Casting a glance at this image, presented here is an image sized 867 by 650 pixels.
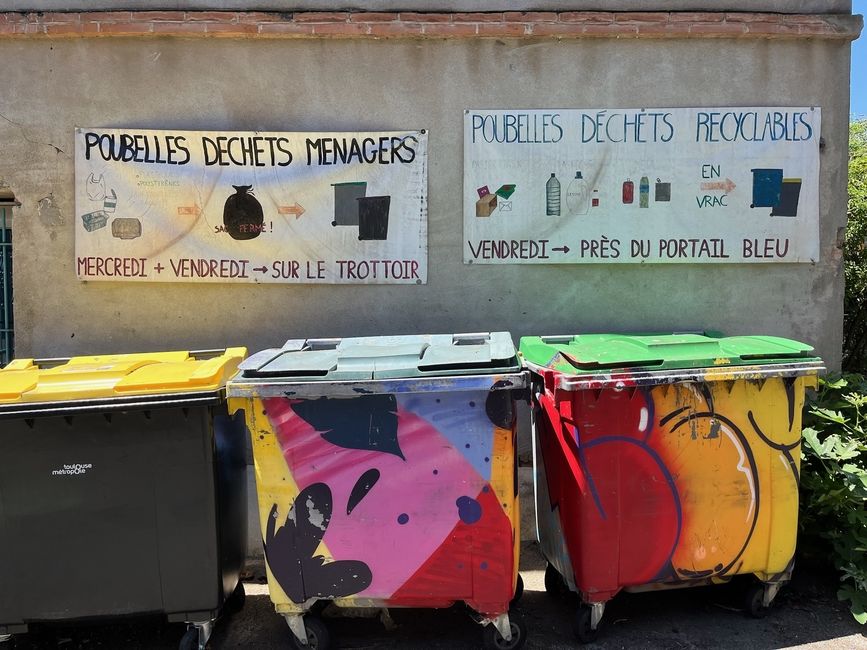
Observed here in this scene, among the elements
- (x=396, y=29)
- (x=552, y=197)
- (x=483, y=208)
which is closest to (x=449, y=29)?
(x=396, y=29)

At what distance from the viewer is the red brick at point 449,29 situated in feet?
13.2

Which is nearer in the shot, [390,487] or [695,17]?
[390,487]

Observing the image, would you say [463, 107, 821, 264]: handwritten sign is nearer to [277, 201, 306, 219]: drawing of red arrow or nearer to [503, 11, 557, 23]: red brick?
[503, 11, 557, 23]: red brick

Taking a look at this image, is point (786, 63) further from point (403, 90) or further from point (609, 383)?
point (609, 383)

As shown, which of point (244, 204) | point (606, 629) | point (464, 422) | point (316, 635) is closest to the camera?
point (464, 422)

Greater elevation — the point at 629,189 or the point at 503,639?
the point at 629,189

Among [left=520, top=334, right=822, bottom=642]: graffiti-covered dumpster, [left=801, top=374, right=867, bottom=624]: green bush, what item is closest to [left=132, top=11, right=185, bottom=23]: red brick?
[left=520, top=334, right=822, bottom=642]: graffiti-covered dumpster

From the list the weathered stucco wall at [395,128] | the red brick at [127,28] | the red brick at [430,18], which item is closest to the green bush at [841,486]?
the weathered stucco wall at [395,128]

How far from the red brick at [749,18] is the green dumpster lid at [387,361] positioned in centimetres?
268

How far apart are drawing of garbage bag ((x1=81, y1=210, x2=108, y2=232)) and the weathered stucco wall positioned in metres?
0.12

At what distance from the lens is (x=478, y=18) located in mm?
4031

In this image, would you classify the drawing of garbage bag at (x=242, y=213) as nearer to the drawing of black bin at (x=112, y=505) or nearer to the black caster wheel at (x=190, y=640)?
the drawing of black bin at (x=112, y=505)

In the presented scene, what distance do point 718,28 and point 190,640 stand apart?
15.2 feet

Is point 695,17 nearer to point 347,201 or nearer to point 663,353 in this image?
point 663,353
